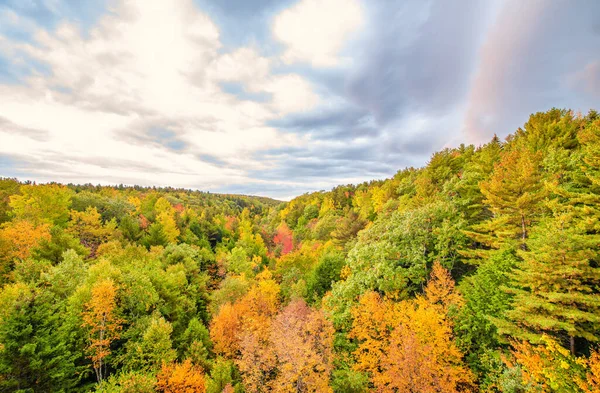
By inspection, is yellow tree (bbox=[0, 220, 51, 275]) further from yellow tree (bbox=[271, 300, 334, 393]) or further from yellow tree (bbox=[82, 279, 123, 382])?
yellow tree (bbox=[271, 300, 334, 393])

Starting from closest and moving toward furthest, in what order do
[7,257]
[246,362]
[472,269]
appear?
[246,362]
[472,269]
[7,257]

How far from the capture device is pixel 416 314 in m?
Result: 19.9

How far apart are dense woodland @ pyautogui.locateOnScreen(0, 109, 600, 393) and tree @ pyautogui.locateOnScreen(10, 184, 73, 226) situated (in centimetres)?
119

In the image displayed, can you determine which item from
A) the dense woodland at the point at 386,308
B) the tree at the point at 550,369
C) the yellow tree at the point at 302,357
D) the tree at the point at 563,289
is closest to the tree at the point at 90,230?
the dense woodland at the point at 386,308


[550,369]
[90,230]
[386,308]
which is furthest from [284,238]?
[550,369]

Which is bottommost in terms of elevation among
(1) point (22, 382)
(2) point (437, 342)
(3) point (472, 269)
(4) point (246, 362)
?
(4) point (246, 362)

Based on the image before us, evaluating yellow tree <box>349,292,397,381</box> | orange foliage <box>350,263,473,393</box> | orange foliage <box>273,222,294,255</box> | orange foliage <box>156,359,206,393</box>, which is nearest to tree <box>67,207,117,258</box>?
orange foliage <box>156,359,206,393</box>

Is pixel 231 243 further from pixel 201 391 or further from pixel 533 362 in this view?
pixel 533 362

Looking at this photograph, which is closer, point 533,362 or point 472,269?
point 533,362

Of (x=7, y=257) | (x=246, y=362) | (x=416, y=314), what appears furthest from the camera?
(x=7, y=257)

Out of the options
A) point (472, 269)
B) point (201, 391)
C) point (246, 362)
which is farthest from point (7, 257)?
point (472, 269)

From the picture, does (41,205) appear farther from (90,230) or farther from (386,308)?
(386,308)

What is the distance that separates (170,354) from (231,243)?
4667 centimetres

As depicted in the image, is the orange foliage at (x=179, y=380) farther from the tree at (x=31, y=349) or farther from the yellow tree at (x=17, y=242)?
the yellow tree at (x=17, y=242)
